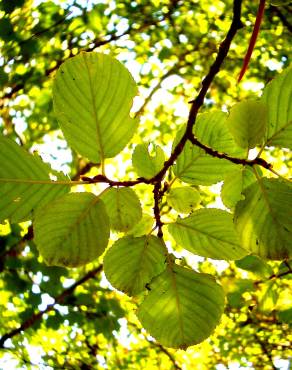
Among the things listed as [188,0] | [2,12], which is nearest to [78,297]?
[2,12]

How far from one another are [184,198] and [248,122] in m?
0.21

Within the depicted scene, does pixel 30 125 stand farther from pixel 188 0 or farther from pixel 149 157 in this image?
pixel 149 157

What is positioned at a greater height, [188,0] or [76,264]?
[76,264]

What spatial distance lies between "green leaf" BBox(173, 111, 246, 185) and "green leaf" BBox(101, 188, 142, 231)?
0.11 metres

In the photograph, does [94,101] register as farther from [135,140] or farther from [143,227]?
[135,140]

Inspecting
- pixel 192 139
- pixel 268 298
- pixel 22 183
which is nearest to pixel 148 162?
pixel 192 139

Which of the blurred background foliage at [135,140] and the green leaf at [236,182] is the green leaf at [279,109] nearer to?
the green leaf at [236,182]

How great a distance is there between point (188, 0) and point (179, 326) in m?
3.26

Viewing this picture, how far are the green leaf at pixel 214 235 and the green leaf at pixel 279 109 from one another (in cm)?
13

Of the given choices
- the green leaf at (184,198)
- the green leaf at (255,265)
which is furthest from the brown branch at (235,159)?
the green leaf at (255,265)

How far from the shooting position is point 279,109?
1.55 feet

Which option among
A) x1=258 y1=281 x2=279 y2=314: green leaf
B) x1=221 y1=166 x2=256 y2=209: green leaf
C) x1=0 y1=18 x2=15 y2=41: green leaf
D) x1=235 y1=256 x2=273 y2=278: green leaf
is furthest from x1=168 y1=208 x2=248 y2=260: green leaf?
x1=0 y1=18 x2=15 y2=41: green leaf

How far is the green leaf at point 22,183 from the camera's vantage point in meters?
0.46

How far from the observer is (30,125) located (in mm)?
3482
